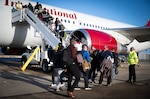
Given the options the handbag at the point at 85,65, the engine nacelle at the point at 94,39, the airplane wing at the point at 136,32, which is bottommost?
the handbag at the point at 85,65

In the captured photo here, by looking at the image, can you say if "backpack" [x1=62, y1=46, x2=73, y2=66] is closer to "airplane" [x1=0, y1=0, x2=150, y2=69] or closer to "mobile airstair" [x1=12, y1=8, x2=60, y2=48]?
"airplane" [x1=0, y1=0, x2=150, y2=69]

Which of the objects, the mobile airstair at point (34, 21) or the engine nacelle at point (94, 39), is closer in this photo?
the mobile airstair at point (34, 21)

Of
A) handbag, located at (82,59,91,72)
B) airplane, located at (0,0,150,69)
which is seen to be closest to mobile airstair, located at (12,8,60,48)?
airplane, located at (0,0,150,69)

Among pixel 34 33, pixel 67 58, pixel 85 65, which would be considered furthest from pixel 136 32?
pixel 67 58

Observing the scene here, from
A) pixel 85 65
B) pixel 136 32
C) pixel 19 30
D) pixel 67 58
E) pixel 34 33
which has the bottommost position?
pixel 85 65

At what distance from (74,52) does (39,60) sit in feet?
21.2

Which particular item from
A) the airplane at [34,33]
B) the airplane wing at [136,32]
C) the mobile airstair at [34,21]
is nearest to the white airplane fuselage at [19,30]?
the airplane at [34,33]

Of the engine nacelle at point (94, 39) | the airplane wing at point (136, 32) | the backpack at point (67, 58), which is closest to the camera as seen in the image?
the backpack at point (67, 58)

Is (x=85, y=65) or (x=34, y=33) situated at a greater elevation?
(x=34, y=33)

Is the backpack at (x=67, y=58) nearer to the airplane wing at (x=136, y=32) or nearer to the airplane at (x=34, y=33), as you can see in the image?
the airplane at (x=34, y=33)

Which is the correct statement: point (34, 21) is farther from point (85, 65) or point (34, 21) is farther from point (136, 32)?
point (136, 32)

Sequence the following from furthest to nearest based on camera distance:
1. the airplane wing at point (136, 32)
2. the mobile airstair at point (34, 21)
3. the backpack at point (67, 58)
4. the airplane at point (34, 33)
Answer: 1. the airplane wing at point (136, 32)
2. the airplane at point (34, 33)
3. the mobile airstair at point (34, 21)
4. the backpack at point (67, 58)

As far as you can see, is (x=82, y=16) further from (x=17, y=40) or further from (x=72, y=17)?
(x=17, y=40)

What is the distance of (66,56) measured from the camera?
5531 millimetres
